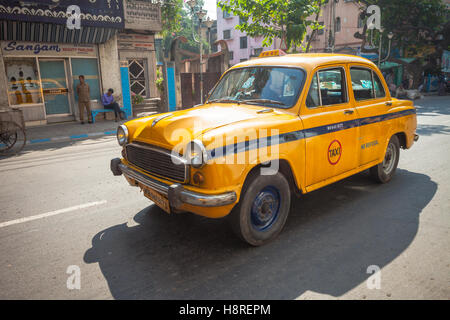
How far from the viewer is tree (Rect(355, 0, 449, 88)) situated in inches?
1001

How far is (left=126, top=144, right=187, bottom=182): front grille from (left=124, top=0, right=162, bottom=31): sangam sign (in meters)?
14.3

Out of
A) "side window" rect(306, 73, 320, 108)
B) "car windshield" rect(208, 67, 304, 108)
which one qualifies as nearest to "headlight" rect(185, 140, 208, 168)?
"car windshield" rect(208, 67, 304, 108)

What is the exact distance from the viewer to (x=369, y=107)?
474 cm

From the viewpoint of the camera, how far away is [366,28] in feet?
89.3

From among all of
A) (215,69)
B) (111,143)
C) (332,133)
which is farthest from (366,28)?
(332,133)

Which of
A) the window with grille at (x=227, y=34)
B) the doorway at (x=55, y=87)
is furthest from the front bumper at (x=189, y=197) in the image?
the window with grille at (x=227, y=34)

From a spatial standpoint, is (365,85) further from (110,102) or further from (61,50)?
(61,50)

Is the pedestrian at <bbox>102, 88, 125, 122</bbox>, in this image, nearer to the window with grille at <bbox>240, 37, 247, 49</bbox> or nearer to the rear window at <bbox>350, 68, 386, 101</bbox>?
the rear window at <bbox>350, 68, 386, 101</bbox>

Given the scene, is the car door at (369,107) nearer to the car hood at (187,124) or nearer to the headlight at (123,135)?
the car hood at (187,124)

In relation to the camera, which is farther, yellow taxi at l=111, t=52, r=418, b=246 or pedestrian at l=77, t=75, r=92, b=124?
pedestrian at l=77, t=75, r=92, b=124

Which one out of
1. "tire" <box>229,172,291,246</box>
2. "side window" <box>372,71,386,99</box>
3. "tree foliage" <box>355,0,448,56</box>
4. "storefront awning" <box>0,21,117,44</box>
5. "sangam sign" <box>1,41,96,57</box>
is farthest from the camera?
"tree foliage" <box>355,0,448,56</box>

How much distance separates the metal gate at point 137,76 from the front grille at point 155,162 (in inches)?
611

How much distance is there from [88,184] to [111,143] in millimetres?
4475

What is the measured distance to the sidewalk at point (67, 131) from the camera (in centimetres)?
1122
